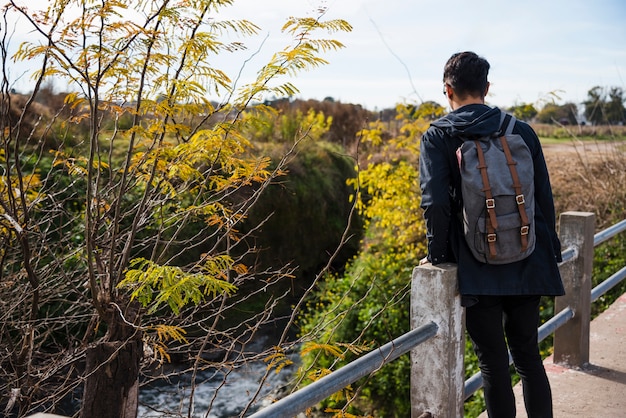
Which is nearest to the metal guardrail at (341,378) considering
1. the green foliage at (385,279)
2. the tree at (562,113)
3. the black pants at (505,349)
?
the black pants at (505,349)

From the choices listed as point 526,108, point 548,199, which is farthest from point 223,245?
point 548,199

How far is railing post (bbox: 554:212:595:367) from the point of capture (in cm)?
421

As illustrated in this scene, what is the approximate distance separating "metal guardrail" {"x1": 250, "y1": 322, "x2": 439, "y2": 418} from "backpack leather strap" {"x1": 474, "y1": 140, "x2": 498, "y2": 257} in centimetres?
40

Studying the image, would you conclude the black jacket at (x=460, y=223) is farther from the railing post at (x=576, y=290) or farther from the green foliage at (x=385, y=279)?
the green foliage at (x=385, y=279)

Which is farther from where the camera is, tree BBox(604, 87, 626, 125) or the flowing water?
tree BBox(604, 87, 626, 125)

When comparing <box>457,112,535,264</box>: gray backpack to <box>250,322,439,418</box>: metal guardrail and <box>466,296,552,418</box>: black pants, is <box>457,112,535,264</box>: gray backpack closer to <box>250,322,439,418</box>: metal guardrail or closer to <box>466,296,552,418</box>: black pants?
<box>466,296,552,418</box>: black pants

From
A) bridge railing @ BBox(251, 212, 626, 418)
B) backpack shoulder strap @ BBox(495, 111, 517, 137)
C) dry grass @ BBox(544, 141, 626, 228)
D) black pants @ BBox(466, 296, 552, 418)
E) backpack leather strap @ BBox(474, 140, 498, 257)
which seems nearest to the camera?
bridge railing @ BBox(251, 212, 626, 418)

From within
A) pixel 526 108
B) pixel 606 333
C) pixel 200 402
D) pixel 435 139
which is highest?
pixel 526 108

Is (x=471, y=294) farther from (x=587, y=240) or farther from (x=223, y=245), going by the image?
(x=223, y=245)

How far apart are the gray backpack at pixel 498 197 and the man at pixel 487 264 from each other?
7 centimetres

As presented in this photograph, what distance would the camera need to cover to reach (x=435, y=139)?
2701 millimetres

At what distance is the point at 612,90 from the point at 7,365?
10.5m

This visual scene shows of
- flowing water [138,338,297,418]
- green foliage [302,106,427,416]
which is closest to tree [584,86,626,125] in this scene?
green foliage [302,106,427,416]

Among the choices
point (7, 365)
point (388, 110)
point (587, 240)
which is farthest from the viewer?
point (388, 110)
